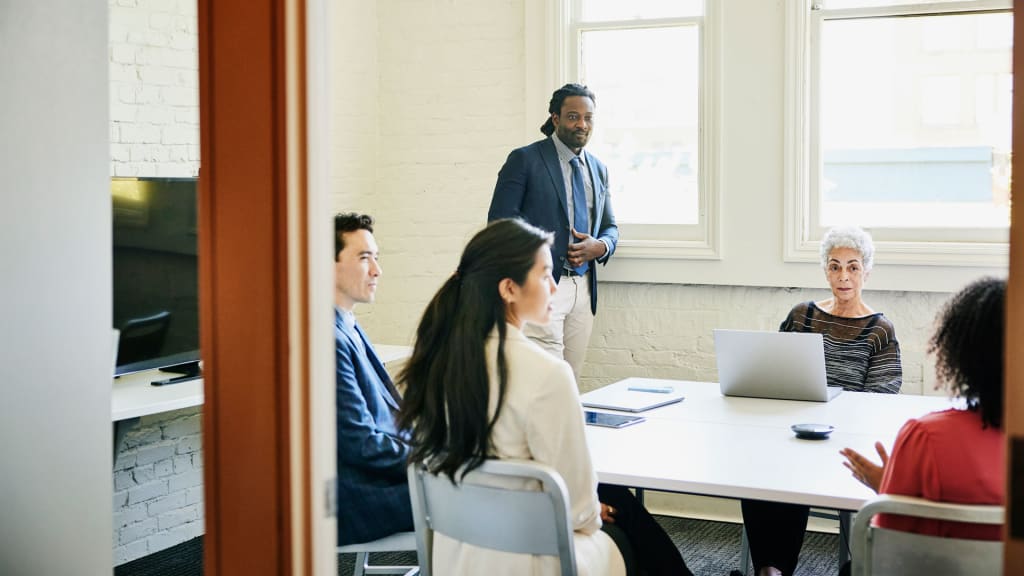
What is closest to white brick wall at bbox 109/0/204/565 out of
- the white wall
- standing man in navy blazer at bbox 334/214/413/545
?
standing man in navy blazer at bbox 334/214/413/545

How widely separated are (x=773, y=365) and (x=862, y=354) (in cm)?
52

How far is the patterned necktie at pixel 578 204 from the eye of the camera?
4.68 metres

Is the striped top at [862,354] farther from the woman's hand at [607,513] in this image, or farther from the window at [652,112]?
the woman's hand at [607,513]

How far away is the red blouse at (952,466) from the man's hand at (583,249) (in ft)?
8.69

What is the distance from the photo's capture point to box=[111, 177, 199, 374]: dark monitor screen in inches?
121

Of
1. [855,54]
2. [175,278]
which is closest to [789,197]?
[855,54]

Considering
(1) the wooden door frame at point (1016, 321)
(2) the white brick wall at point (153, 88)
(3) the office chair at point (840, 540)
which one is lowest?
(3) the office chair at point (840, 540)

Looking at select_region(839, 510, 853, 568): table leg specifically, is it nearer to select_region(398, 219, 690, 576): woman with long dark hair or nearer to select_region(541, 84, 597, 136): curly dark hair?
select_region(398, 219, 690, 576): woman with long dark hair

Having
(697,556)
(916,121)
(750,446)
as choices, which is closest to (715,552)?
(697,556)

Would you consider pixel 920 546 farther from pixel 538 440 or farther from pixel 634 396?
pixel 634 396

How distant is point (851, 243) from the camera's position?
385 centimetres

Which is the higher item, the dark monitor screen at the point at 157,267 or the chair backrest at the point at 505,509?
the dark monitor screen at the point at 157,267

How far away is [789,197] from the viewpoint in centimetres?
459

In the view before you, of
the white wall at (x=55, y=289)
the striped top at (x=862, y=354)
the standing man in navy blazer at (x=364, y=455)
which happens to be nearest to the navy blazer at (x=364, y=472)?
the standing man in navy blazer at (x=364, y=455)
